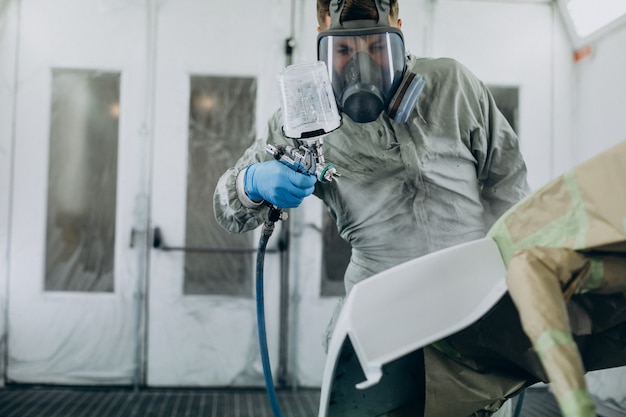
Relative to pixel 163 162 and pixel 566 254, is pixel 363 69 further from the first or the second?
pixel 163 162

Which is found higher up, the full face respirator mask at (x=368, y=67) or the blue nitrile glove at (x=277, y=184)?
the full face respirator mask at (x=368, y=67)

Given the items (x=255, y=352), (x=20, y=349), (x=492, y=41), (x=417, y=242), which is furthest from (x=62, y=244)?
(x=492, y=41)

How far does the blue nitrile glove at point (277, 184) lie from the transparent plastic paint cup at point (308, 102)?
0.31 feet

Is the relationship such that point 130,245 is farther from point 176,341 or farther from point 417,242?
point 417,242

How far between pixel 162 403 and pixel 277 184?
1.87 metres

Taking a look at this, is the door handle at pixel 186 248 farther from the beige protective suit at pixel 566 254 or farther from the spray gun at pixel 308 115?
the beige protective suit at pixel 566 254

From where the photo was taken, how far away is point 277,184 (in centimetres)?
113

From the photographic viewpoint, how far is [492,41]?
110 inches

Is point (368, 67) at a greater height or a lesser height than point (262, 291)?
greater

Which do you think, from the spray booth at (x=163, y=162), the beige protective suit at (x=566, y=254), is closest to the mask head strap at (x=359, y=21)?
the beige protective suit at (x=566, y=254)

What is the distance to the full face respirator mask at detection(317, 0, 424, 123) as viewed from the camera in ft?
3.51

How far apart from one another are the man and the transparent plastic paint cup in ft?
0.12

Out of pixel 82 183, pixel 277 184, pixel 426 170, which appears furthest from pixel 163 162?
pixel 426 170

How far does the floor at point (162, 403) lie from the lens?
2467mm
